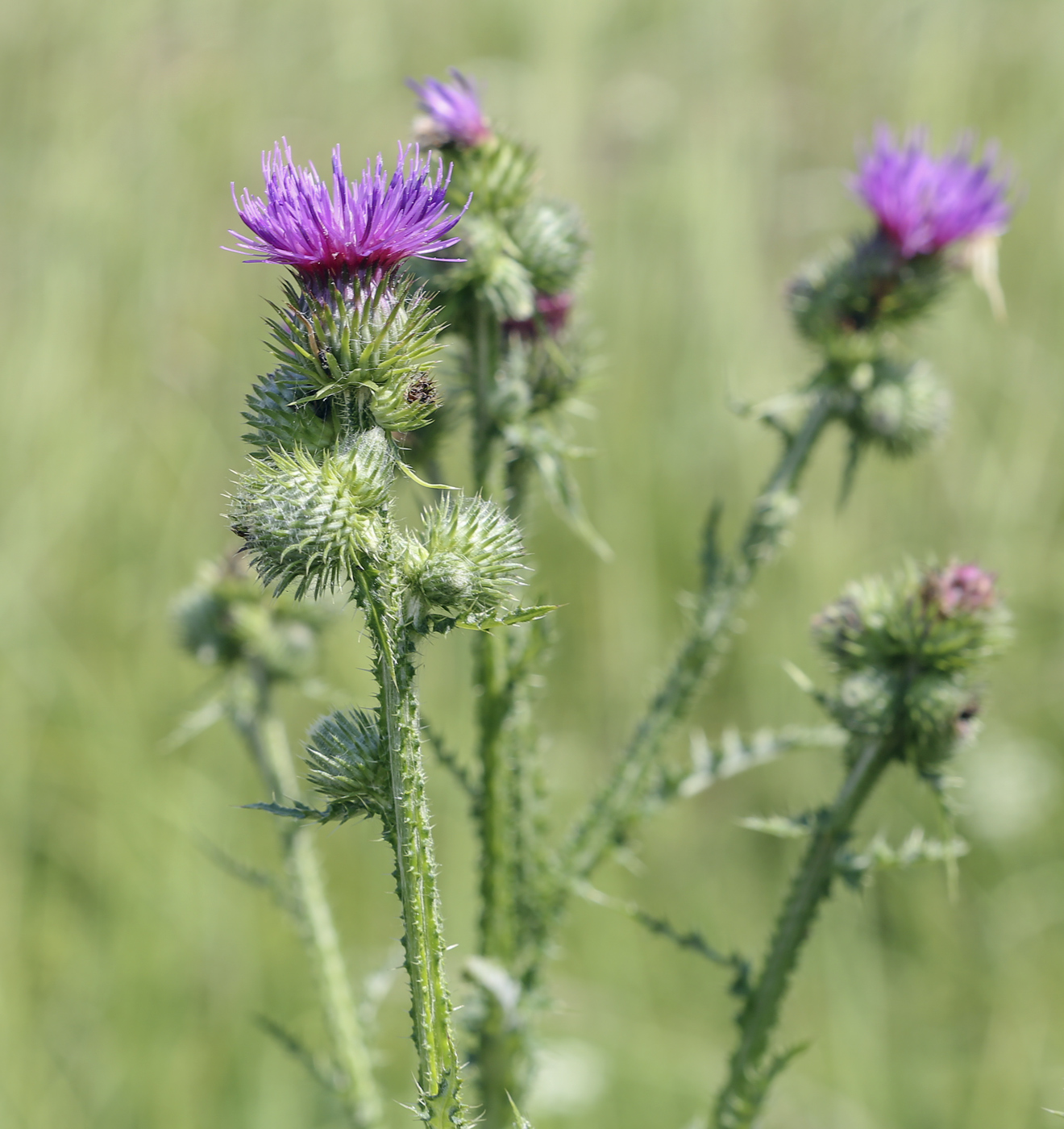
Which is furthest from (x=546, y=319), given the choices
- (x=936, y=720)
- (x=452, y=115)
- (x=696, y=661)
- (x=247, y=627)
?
(x=936, y=720)

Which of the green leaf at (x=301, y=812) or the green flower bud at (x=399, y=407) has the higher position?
the green flower bud at (x=399, y=407)

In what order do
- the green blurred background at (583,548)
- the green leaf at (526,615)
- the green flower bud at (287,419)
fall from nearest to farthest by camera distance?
the green leaf at (526,615), the green flower bud at (287,419), the green blurred background at (583,548)

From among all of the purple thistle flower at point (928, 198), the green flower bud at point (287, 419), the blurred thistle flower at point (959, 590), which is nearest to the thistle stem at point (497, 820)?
the green flower bud at point (287, 419)

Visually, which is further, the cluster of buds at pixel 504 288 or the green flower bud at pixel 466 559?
the cluster of buds at pixel 504 288

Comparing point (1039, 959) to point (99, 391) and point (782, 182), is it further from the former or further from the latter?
point (99, 391)

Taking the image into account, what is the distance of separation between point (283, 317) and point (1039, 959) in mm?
4477

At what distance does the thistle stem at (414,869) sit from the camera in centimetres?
152

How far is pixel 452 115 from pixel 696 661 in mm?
1605

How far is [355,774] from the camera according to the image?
1615 mm

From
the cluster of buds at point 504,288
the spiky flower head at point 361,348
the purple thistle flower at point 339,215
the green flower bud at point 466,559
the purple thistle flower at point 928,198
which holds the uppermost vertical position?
the purple thistle flower at point 928,198

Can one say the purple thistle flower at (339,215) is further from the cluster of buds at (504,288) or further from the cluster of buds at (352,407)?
the cluster of buds at (504,288)

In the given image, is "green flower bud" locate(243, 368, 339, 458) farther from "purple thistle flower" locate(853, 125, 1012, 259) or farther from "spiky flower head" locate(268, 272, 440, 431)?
"purple thistle flower" locate(853, 125, 1012, 259)

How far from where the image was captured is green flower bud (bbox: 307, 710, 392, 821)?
1.61 m

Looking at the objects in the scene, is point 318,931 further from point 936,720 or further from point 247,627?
point 936,720
